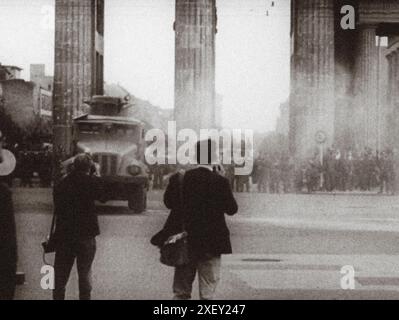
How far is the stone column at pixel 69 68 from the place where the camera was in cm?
3844

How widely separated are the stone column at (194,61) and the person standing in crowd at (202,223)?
29.8 metres

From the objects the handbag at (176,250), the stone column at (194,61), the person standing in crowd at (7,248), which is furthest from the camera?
the stone column at (194,61)

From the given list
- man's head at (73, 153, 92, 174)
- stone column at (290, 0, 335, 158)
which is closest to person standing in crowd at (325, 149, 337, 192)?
stone column at (290, 0, 335, 158)

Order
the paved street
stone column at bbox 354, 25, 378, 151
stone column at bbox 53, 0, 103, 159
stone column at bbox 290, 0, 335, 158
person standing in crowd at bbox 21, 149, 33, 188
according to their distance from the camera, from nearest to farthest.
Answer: the paved street < stone column at bbox 53, 0, 103, 159 < stone column at bbox 290, 0, 335, 158 < person standing in crowd at bbox 21, 149, 33, 188 < stone column at bbox 354, 25, 378, 151

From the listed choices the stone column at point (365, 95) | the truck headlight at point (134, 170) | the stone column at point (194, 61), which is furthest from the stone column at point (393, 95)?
the truck headlight at point (134, 170)

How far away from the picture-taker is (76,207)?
1027 cm

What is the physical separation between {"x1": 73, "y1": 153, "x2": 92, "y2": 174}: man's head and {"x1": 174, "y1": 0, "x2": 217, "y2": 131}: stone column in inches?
1139

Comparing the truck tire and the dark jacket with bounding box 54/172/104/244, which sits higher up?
the dark jacket with bounding box 54/172/104/244

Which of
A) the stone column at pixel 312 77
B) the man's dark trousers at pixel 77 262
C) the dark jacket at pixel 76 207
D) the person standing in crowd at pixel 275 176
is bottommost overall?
the person standing in crowd at pixel 275 176

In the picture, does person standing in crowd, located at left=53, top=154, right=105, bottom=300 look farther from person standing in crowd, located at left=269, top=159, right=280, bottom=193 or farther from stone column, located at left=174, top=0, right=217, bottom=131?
person standing in crowd, located at left=269, top=159, right=280, bottom=193

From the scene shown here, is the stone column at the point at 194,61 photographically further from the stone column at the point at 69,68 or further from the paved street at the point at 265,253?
the paved street at the point at 265,253

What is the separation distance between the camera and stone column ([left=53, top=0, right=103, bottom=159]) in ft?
126

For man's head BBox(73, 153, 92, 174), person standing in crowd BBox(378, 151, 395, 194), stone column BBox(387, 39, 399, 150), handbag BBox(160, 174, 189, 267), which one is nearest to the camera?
handbag BBox(160, 174, 189, 267)

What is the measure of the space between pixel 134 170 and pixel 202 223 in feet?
53.9
